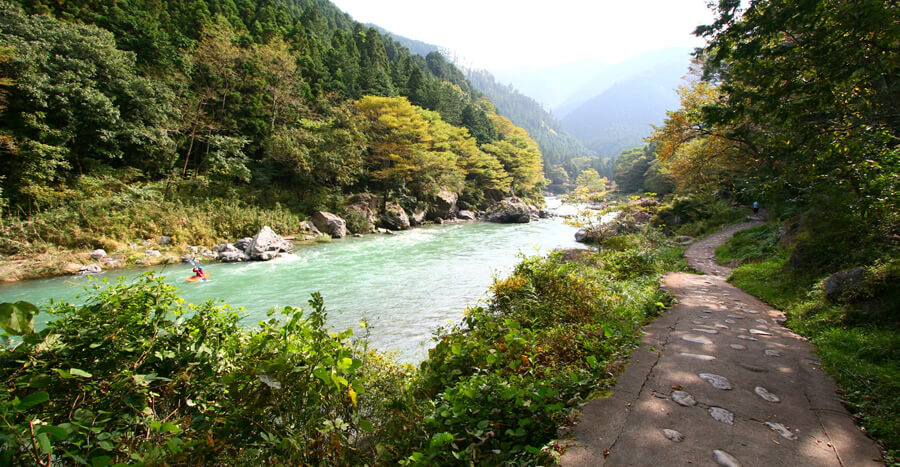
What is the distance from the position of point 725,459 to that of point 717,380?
1.16 metres

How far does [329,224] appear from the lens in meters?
18.6

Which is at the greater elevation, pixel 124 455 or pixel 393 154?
pixel 393 154

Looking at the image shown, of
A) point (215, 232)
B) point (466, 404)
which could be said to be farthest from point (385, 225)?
point (466, 404)

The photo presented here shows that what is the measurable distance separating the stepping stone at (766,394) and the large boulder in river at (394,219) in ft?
67.5

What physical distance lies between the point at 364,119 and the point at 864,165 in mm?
24404

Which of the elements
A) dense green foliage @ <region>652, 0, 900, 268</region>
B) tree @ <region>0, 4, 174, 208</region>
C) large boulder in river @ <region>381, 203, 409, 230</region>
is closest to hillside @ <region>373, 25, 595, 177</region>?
large boulder in river @ <region>381, 203, 409, 230</region>

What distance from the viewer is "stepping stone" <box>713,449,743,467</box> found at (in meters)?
1.90

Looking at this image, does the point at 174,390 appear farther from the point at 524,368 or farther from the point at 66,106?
the point at 66,106

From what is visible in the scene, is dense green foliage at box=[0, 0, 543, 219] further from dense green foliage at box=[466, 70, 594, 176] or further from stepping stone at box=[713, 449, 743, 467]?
dense green foliage at box=[466, 70, 594, 176]

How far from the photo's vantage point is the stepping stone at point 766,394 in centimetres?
261

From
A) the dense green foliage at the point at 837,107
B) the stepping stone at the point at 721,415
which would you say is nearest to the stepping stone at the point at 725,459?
the stepping stone at the point at 721,415

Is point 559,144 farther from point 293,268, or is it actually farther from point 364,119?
point 293,268

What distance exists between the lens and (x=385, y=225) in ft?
73.8

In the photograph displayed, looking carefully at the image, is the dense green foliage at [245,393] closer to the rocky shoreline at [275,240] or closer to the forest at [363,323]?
the forest at [363,323]
